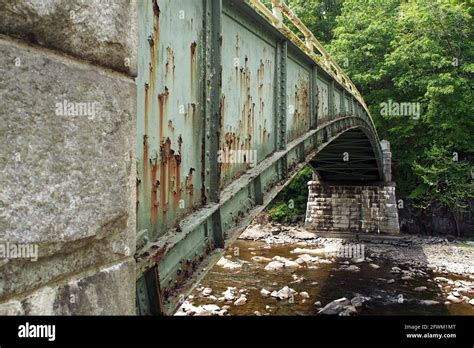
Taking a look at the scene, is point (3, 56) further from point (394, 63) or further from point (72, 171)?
point (394, 63)

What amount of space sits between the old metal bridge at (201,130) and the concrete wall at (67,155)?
100 centimetres

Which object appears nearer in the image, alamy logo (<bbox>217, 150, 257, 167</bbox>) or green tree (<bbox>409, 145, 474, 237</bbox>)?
alamy logo (<bbox>217, 150, 257, 167</bbox>)

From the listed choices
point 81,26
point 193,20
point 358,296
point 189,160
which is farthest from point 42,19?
point 358,296

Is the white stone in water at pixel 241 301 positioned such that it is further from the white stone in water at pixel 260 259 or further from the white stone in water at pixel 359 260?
the white stone in water at pixel 359 260

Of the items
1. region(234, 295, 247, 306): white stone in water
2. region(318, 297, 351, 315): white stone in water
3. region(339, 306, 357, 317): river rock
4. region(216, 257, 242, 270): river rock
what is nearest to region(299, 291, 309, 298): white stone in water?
region(318, 297, 351, 315): white stone in water

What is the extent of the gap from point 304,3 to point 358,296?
27158 mm

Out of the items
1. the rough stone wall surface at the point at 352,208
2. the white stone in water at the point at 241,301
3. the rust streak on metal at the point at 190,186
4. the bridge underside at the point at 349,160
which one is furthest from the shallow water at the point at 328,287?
the rust streak on metal at the point at 190,186

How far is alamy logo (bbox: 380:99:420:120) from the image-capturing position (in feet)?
73.3

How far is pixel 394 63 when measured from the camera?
22172mm

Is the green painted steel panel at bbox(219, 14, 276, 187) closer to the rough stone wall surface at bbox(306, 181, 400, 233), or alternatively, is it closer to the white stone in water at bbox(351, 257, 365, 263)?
the white stone in water at bbox(351, 257, 365, 263)

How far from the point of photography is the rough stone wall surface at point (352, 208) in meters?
22.3

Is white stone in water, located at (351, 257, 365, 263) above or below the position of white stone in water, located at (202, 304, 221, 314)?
below

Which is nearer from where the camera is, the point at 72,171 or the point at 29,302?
the point at 29,302
